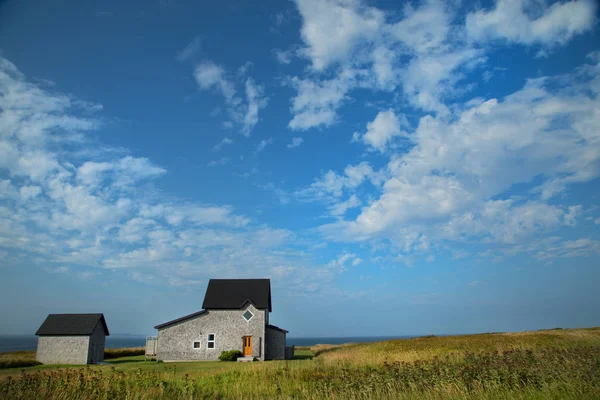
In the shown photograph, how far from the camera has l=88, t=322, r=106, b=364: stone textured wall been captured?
3266 centimetres

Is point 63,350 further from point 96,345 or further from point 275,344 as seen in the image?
point 275,344

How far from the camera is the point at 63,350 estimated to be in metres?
32.1

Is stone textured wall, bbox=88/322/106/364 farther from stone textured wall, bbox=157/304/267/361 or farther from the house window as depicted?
the house window

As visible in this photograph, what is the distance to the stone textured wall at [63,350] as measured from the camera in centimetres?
3194

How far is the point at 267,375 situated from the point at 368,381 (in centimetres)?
567

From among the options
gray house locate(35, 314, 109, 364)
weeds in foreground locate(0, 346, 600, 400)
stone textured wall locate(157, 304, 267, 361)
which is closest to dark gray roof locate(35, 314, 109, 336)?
gray house locate(35, 314, 109, 364)

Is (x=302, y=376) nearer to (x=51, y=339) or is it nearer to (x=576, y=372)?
(x=576, y=372)

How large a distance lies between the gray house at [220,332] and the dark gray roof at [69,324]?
5720 millimetres

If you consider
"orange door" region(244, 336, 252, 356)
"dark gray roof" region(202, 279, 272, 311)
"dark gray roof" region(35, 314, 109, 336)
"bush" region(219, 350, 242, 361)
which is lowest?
"bush" region(219, 350, 242, 361)

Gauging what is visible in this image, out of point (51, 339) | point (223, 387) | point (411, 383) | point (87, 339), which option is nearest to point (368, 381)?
point (411, 383)

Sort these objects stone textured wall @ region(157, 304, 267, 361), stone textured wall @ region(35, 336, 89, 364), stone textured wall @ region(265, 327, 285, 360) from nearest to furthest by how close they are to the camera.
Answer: stone textured wall @ region(35, 336, 89, 364) → stone textured wall @ region(157, 304, 267, 361) → stone textured wall @ region(265, 327, 285, 360)

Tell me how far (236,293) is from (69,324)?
1439cm

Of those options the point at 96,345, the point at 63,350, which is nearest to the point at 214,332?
the point at 96,345

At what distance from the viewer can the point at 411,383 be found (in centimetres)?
1124
